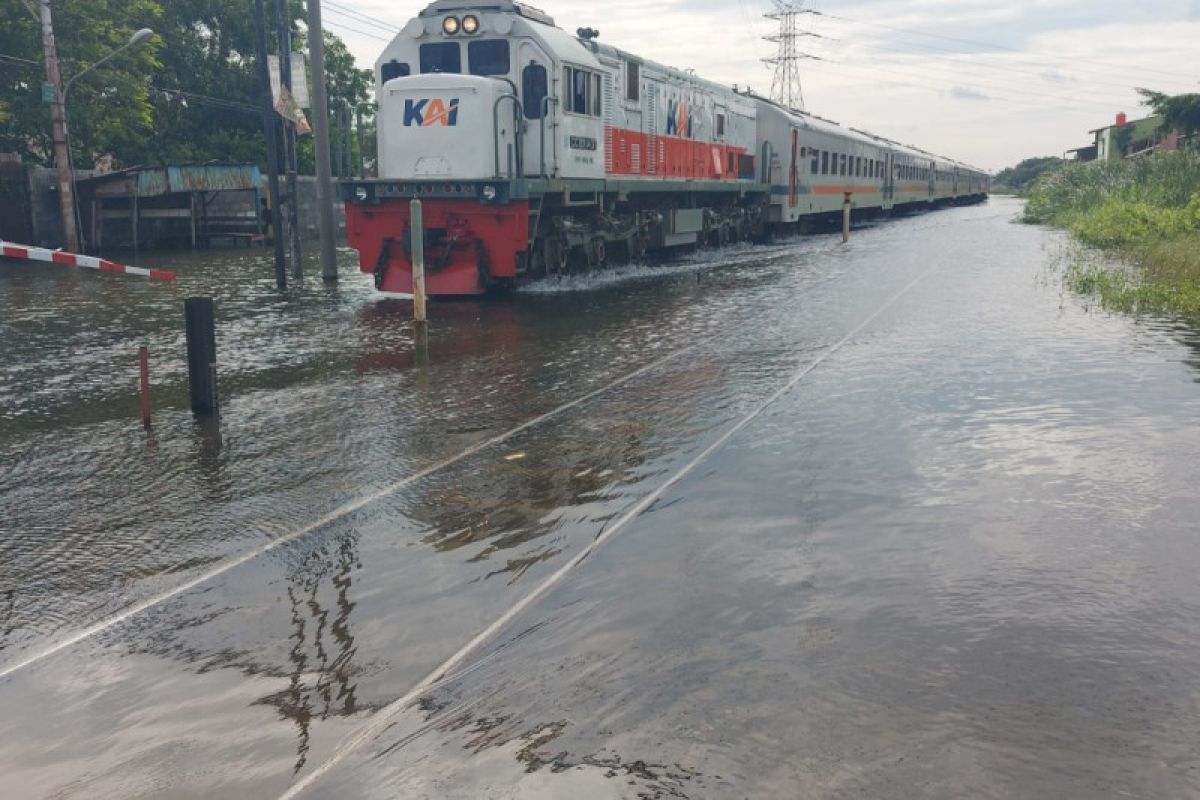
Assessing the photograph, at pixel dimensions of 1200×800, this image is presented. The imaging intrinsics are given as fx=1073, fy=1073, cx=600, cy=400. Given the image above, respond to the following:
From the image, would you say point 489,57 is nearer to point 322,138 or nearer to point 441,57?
point 441,57

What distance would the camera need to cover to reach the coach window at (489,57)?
16.8 m

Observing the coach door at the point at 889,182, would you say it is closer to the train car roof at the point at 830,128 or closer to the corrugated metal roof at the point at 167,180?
the train car roof at the point at 830,128

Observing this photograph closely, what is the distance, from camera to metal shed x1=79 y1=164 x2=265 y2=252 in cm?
3219

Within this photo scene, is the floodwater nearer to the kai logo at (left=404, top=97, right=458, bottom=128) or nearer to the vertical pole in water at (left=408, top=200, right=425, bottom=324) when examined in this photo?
the vertical pole in water at (left=408, top=200, right=425, bottom=324)

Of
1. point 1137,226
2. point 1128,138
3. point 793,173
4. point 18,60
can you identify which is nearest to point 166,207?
point 18,60

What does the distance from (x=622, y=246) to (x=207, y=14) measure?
3468 centimetres

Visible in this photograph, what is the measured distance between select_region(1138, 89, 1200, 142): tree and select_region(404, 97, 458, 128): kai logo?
144ft

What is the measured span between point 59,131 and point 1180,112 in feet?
151

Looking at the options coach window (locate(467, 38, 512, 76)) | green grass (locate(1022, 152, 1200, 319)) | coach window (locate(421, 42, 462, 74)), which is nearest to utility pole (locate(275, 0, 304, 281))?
coach window (locate(421, 42, 462, 74))

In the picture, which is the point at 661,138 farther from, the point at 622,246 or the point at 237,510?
the point at 237,510

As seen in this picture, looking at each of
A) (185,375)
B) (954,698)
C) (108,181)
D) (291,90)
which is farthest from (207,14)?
(954,698)

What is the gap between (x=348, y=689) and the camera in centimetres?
391

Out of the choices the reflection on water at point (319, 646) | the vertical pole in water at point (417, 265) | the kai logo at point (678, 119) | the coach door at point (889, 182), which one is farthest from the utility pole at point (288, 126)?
the coach door at point (889, 182)

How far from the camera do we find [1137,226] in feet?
85.3
